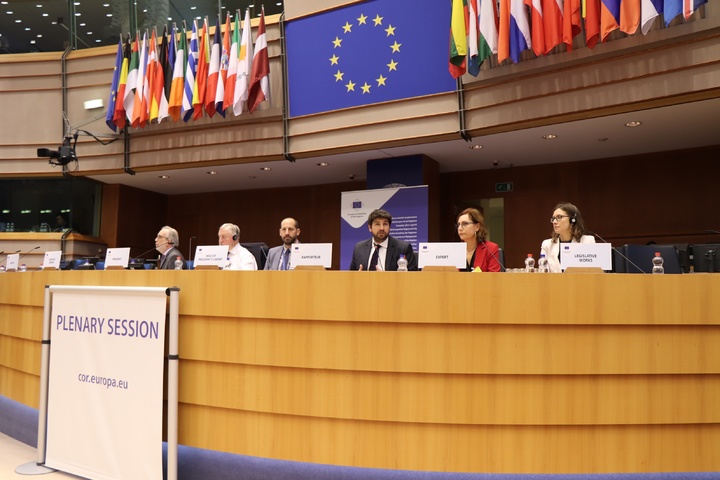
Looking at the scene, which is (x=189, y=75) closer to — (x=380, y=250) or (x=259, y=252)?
(x=259, y=252)

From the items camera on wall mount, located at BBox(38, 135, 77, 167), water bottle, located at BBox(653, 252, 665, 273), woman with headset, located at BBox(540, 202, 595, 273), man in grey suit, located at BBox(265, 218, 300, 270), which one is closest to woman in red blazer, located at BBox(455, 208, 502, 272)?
woman with headset, located at BBox(540, 202, 595, 273)

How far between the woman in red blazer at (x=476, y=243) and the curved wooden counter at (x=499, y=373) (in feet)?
5.48

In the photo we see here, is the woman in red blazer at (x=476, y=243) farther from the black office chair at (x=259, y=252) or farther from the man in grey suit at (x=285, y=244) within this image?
the black office chair at (x=259, y=252)

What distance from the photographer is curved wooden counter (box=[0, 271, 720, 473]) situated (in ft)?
7.04

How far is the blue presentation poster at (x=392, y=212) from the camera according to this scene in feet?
22.8

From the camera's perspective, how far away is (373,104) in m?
6.54

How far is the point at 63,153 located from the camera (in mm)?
7988

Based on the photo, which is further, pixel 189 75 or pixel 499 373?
pixel 189 75

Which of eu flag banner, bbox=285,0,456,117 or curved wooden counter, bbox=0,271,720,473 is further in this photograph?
eu flag banner, bbox=285,0,456,117

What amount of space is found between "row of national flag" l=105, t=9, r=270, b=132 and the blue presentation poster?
186 cm

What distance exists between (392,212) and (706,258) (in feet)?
12.3

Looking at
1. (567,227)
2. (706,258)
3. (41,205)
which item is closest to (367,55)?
(567,227)

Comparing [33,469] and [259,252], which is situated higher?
[259,252]

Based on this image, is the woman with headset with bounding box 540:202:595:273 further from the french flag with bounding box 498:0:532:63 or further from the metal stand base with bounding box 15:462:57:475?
the metal stand base with bounding box 15:462:57:475
